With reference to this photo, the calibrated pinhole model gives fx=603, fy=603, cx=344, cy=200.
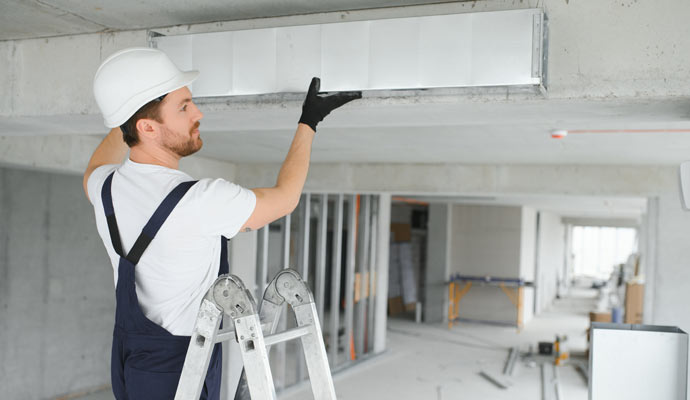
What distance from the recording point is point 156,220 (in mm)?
1412

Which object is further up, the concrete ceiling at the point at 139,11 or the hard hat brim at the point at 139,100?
the concrete ceiling at the point at 139,11

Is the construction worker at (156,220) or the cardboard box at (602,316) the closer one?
the construction worker at (156,220)

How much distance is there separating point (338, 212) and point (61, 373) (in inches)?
158

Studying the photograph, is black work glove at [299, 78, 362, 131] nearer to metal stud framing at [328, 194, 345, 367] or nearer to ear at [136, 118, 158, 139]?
ear at [136, 118, 158, 139]

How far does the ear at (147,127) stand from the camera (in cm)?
151

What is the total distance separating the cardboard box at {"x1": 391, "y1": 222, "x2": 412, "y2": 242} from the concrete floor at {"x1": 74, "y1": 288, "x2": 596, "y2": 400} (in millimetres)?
2092

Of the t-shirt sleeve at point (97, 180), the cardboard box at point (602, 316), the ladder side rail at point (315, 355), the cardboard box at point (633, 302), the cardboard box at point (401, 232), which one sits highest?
the t-shirt sleeve at point (97, 180)

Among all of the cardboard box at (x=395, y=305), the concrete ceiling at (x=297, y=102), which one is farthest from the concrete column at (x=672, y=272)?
the cardboard box at (x=395, y=305)

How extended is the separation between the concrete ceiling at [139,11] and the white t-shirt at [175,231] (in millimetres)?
858

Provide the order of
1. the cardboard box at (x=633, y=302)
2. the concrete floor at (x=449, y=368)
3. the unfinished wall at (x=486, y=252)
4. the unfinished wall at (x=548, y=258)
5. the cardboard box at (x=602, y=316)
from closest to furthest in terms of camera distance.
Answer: the concrete floor at (x=449, y=368)
the cardboard box at (x=633, y=302)
the cardboard box at (x=602, y=316)
the unfinished wall at (x=486, y=252)
the unfinished wall at (x=548, y=258)

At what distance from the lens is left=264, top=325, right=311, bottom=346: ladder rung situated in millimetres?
1532

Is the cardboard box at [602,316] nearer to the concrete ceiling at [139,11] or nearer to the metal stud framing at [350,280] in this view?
the metal stud framing at [350,280]

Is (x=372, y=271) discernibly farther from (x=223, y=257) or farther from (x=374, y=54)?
(x=223, y=257)

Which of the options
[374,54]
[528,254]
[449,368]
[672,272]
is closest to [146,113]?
[374,54]
